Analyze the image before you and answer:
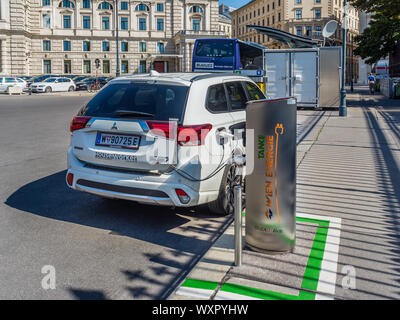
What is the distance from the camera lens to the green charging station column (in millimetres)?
4133

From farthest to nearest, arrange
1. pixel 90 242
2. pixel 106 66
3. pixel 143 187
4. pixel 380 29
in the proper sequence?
pixel 106 66 → pixel 380 29 → pixel 143 187 → pixel 90 242

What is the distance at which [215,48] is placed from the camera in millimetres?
22844

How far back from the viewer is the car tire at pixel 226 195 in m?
5.35

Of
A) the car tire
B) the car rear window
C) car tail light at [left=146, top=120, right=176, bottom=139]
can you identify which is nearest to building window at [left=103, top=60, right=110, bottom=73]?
the car rear window

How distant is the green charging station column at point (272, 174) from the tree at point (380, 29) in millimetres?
27926

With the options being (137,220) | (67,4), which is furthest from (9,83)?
(137,220)

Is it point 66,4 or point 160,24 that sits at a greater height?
point 66,4

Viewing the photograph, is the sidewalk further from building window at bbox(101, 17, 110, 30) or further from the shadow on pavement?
building window at bbox(101, 17, 110, 30)

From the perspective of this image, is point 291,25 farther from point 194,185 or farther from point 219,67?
point 194,185

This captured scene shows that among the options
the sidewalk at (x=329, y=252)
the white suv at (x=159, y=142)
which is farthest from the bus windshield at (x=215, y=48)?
the white suv at (x=159, y=142)

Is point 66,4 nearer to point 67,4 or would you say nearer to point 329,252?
point 67,4

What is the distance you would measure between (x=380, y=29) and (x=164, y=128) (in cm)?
3041

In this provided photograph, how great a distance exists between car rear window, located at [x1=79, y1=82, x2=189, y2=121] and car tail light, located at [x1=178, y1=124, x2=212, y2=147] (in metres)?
0.14
